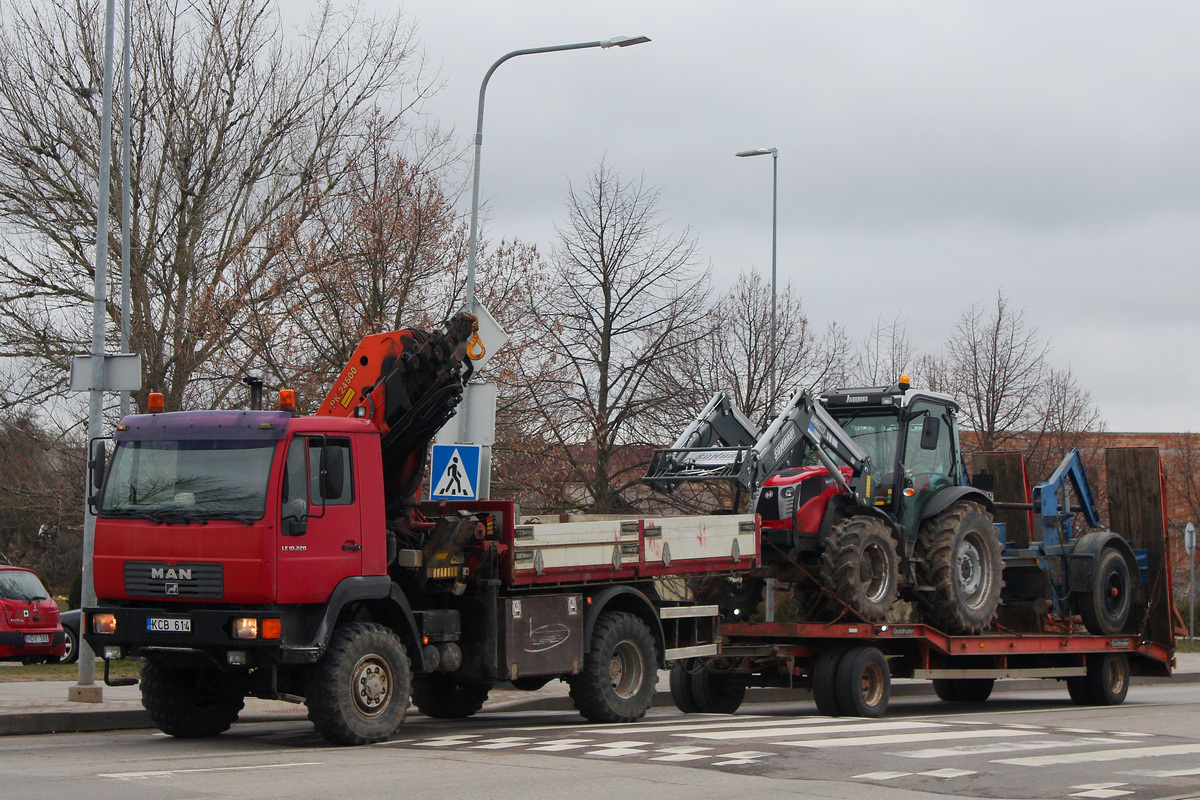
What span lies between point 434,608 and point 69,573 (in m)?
43.2

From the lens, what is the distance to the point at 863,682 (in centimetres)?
1466

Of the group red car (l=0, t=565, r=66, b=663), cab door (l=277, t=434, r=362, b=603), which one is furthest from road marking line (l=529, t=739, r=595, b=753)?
red car (l=0, t=565, r=66, b=663)

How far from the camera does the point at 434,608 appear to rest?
491 inches

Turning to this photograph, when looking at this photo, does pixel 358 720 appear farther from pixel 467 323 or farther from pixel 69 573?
pixel 69 573

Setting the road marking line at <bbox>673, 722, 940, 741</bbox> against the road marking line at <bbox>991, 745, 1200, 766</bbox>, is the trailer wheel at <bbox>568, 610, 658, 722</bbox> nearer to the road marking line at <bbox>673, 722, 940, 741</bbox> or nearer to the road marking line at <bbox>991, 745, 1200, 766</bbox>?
the road marking line at <bbox>673, 722, 940, 741</bbox>

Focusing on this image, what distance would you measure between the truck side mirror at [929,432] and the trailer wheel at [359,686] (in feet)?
22.4

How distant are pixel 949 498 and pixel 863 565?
170cm

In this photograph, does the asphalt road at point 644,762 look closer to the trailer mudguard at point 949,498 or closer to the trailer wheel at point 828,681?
the trailer wheel at point 828,681

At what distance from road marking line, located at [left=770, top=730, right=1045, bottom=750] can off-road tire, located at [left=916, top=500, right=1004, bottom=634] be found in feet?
9.17

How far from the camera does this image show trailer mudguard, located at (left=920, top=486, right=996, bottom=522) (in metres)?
15.4

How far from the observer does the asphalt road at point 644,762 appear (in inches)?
339

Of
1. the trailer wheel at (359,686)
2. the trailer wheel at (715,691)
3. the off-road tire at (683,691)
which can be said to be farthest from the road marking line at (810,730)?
the off-road tire at (683,691)

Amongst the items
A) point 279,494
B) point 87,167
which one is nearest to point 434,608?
point 279,494

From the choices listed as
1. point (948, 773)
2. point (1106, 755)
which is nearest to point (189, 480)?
point (948, 773)
